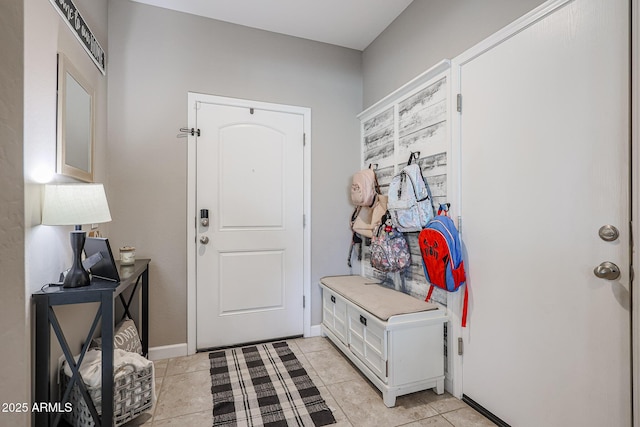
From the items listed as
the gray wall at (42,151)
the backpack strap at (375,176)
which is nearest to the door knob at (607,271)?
the backpack strap at (375,176)

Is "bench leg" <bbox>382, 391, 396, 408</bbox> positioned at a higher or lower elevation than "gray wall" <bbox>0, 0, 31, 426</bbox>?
lower

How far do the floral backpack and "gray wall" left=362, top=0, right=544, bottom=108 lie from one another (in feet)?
3.90

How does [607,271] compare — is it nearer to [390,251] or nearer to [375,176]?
[390,251]

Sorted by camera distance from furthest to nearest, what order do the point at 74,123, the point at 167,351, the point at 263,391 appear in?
1. the point at 167,351
2. the point at 263,391
3. the point at 74,123

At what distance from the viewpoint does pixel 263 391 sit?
1865 mm

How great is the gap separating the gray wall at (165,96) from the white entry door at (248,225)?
154 mm

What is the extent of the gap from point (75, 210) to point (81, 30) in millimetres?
1169

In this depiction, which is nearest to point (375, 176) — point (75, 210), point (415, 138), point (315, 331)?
point (415, 138)

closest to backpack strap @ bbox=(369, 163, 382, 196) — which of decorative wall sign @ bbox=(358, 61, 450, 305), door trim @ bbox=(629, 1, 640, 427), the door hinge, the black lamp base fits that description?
decorative wall sign @ bbox=(358, 61, 450, 305)

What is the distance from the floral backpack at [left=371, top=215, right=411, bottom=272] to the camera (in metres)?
2.12

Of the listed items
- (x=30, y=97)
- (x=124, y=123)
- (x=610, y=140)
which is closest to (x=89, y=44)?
(x=124, y=123)

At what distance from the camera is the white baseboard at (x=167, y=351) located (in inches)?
89.7

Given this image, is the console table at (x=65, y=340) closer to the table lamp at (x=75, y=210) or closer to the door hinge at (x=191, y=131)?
the table lamp at (x=75, y=210)

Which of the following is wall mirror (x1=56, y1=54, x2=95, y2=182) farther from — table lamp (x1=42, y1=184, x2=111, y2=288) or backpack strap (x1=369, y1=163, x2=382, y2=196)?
backpack strap (x1=369, y1=163, x2=382, y2=196)
